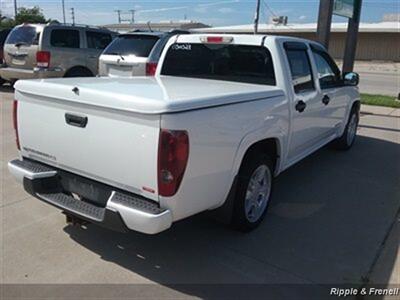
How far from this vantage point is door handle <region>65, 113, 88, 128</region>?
124 inches

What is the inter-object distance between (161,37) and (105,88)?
248 inches

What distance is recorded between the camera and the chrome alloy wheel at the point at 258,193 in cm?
397

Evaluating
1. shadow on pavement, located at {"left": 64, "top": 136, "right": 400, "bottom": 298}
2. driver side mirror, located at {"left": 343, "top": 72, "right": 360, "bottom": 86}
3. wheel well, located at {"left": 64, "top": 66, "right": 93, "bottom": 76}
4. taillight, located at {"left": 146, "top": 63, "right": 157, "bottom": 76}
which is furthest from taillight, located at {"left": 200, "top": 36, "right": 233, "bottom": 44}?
wheel well, located at {"left": 64, "top": 66, "right": 93, "bottom": 76}

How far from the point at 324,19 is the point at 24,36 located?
7.71 m

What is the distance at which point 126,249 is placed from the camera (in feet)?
12.2

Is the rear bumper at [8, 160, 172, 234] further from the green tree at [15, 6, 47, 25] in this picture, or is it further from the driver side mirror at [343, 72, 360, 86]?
the green tree at [15, 6, 47, 25]

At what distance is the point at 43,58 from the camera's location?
34.8 ft

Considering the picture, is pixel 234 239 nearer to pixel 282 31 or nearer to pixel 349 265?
pixel 349 265

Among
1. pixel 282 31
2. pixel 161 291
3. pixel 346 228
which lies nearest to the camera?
pixel 161 291

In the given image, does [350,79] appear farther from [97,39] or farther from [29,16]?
[29,16]

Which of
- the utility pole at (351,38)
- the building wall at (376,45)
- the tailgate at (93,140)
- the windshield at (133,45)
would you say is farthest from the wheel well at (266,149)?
the building wall at (376,45)

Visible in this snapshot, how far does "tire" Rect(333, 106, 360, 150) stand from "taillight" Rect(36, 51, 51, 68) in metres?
7.41

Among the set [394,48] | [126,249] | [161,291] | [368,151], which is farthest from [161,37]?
[394,48]

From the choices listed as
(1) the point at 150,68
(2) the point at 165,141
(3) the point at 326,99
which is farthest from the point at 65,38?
(2) the point at 165,141
